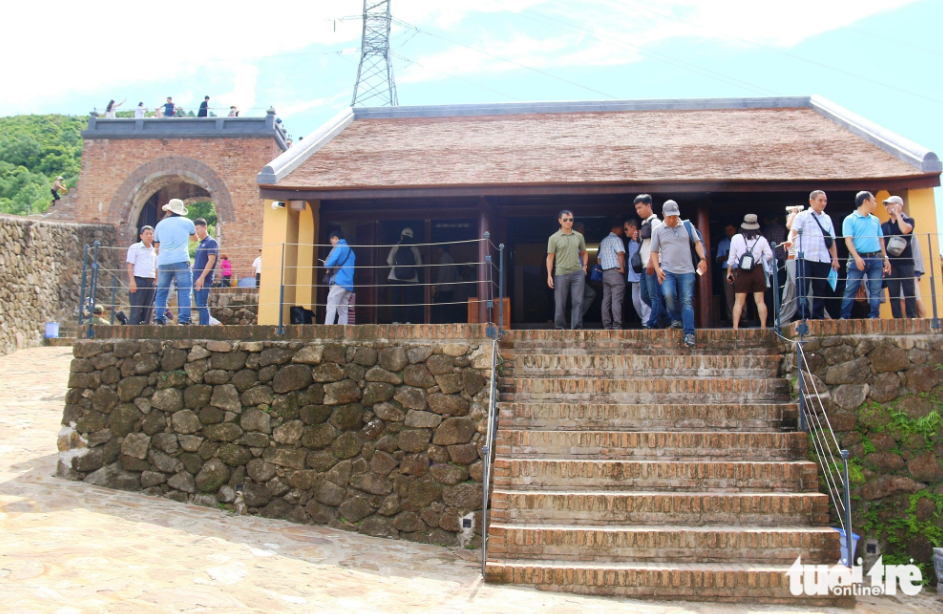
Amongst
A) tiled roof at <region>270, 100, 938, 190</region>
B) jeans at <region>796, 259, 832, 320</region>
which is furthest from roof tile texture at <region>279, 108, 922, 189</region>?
jeans at <region>796, 259, 832, 320</region>

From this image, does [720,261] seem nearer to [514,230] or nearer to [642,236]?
[642,236]

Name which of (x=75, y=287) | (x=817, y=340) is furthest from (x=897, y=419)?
(x=75, y=287)

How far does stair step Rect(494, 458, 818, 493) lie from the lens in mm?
5504

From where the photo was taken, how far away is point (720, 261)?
30.6ft

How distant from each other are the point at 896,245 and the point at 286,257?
7.58 m

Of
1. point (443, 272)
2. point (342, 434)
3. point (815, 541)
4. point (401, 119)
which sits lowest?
point (815, 541)

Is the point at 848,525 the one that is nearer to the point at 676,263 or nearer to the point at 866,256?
the point at 676,263

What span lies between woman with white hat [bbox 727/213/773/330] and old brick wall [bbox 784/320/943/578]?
142cm

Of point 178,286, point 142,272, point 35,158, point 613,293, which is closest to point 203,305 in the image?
point 178,286

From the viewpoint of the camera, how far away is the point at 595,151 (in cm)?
990

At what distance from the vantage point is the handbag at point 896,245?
6.89 meters

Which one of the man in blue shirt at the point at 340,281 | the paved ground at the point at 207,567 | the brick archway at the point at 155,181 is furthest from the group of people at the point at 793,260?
the brick archway at the point at 155,181

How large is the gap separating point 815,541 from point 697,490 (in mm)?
911

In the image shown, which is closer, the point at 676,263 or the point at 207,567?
the point at 207,567
